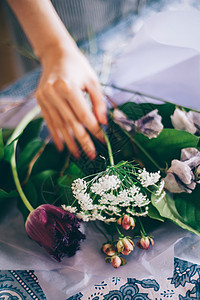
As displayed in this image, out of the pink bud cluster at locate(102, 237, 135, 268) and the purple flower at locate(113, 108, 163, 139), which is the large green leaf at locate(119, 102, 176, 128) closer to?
the purple flower at locate(113, 108, 163, 139)

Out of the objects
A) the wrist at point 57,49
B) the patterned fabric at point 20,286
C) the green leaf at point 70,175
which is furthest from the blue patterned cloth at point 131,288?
the wrist at point 57,49

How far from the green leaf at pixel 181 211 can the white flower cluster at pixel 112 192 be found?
1 centimetres

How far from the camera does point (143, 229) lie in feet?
0.84

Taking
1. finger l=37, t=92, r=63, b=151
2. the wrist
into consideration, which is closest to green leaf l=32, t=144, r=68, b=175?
finger l=37, t=92, r=63, b=151

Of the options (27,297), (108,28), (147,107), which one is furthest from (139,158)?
(108,28)

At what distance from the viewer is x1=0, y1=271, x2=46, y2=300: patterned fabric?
0.91 feet

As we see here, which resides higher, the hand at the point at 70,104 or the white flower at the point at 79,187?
the hand at the point at 70,104

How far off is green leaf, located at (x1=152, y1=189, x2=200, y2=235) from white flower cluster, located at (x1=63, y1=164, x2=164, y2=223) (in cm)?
1

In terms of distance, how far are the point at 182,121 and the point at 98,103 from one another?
92 mm

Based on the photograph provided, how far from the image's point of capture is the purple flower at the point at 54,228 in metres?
0.23

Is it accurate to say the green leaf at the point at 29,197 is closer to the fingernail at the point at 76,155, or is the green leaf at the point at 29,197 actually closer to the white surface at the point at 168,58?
the fingernail at the point at 76,155

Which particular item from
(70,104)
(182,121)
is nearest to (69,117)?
(70,104)

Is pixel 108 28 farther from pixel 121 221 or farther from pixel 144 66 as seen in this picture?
pixel 121 221

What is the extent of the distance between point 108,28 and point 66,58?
1.31 ft
